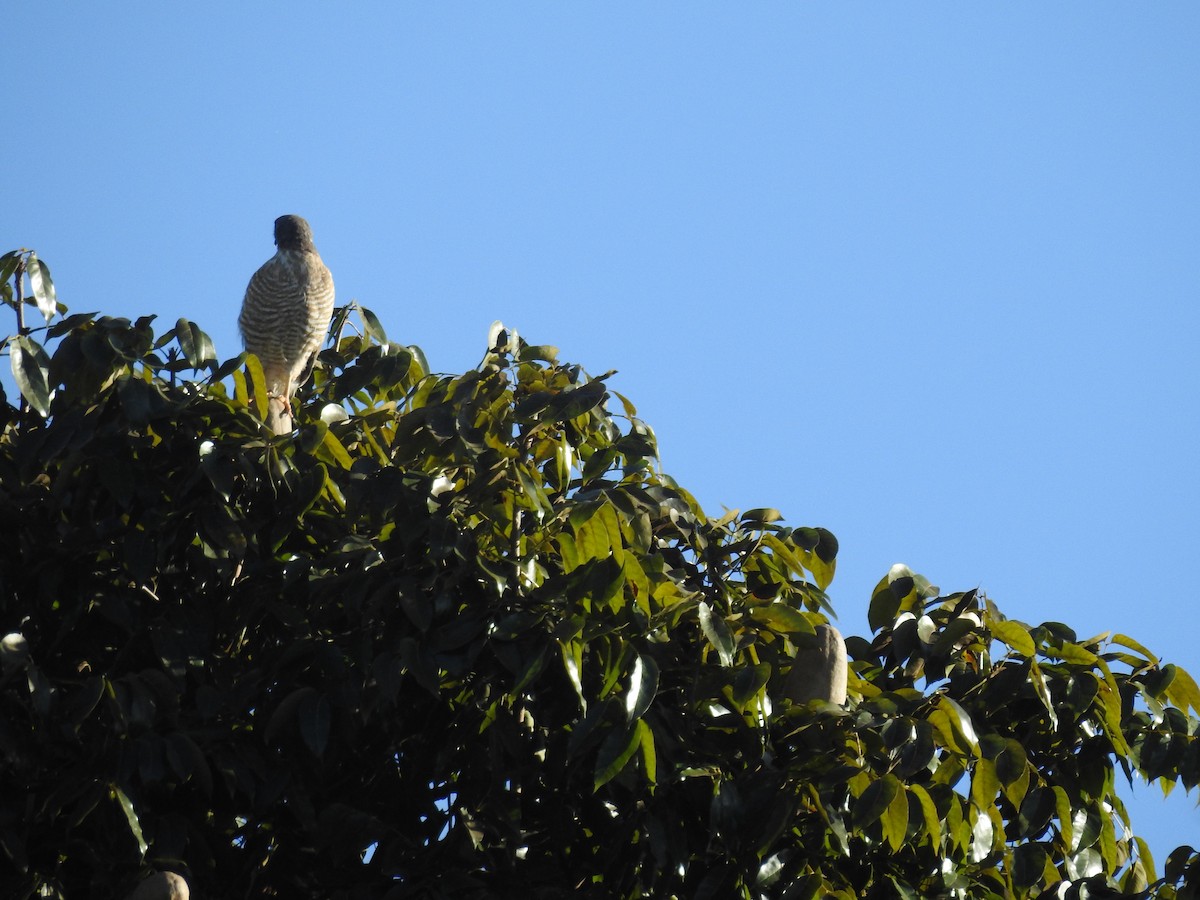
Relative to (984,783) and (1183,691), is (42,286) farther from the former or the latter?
(1183,691)

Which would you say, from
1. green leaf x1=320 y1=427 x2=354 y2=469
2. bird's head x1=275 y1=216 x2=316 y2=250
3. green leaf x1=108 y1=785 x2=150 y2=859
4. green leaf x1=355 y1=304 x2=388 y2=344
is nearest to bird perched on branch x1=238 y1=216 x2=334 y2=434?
bird's head x1=275 y1=216 x2=316 y2=250

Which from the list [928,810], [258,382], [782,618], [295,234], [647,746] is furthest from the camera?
[295,234]

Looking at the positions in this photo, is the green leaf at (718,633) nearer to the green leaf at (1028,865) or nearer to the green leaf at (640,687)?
the green leaf at (640,687)

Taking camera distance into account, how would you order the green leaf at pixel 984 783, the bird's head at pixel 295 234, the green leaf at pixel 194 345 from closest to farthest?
the green leaf at pixel 984 783 → the green leaf at pixel 194 345 → the bird's head at pixel 295 234

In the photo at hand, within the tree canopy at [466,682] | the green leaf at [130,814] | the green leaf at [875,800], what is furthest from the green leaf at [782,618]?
the green leaf at [130,814]

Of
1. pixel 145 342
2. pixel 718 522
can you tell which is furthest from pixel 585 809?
pixel 145 342

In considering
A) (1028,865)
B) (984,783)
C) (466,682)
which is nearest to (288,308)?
(466,682)

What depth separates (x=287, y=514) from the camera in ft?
11.2

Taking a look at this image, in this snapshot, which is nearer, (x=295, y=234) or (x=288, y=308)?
(x=288, y=308)

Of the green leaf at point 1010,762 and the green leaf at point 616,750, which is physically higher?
the green leaf at point 1010,762

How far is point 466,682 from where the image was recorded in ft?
10.8

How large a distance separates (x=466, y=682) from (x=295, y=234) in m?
3.30

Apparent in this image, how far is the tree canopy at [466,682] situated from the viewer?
302 centimetres

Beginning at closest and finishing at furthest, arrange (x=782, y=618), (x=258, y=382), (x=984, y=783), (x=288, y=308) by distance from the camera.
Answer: (x=984, y=783), (x=782, y=618), (x=258, y=382), (x=288, y=308)
